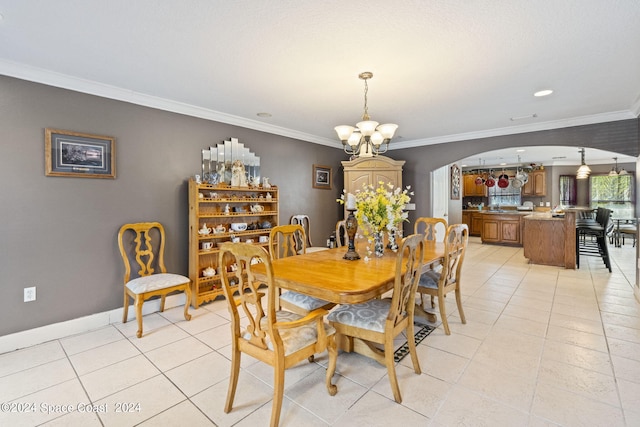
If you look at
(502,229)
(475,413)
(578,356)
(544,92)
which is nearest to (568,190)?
(502,229)

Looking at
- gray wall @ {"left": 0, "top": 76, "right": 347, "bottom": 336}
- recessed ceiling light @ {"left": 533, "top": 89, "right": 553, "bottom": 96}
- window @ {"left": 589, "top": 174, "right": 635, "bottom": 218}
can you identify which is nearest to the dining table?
gray wall @ {"left": 0, "top": 76, "right": 347, "bottom": 336}

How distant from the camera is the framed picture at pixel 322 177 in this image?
5.20 meters

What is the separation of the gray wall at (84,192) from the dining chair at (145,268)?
125mm

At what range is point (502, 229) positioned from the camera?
25.1ft

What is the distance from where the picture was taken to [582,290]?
3891 millimetres

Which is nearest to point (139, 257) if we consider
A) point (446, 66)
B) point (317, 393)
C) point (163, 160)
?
point (163, 160)

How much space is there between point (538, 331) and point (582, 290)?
187cm

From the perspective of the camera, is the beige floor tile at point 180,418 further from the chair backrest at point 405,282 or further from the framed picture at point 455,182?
the framed picture at point 455,182

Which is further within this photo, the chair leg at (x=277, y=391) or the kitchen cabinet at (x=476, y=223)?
the kitchen cabinet at (x=476, y=223)

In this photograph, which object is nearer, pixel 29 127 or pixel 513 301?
pixel 29 127

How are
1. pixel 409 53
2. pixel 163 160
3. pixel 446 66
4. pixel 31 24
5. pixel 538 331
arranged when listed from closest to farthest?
pixel 31 24, pixel 409 53, pixel 446 66, pixel 538 331, pixel 163 160

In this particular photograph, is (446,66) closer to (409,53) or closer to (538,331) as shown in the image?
(409,53)

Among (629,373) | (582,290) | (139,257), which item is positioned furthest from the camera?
(582,290)

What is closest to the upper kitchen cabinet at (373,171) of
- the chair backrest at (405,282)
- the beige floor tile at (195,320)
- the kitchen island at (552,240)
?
the kitchen island at (552,240)
